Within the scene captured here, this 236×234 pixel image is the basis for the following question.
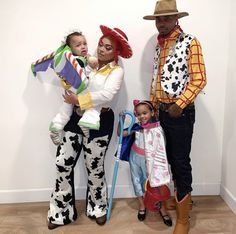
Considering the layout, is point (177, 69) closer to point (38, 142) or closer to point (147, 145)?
point (147, 145)

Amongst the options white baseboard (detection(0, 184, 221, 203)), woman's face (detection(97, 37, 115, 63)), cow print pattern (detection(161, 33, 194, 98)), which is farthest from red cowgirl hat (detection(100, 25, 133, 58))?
white baseboard (detection(0, 184, 221, 203))

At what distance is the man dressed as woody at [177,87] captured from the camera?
203 cm

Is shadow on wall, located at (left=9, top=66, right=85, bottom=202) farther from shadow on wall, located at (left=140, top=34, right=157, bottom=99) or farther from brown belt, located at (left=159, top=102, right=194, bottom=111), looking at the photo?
brown belt, located at (left=159, top=102, right=194, bottom=111)

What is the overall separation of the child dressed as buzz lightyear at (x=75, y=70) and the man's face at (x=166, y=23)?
0.49 metres

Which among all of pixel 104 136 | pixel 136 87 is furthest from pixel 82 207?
pixel 136 87

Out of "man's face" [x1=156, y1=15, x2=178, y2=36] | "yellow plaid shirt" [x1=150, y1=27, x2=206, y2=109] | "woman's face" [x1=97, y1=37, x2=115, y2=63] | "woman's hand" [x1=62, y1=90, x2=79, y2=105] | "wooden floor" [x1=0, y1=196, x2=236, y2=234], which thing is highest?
"man's face" [x1=156, y1=15, x2=178, y2=36]

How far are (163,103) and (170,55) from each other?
328mm

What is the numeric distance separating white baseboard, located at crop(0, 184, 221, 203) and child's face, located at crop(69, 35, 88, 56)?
1.17 metres

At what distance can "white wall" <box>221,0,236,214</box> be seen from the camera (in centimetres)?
247

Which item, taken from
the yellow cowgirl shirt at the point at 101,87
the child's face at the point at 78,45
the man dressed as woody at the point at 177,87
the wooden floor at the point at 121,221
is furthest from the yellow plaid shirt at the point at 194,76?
the wooden floor at the point at 121,221

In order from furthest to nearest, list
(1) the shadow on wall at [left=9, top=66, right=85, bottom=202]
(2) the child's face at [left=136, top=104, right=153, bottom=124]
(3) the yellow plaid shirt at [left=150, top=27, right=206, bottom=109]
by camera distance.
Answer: (1) the shadow on wall at [left=9, top=66, right=85, bottom=202]
(2) the child's face at [left=136, top=104, right=153, bottom=124]
(3) the yellow plaid shirt at [left=150, top=27, right=206, bottom=109]

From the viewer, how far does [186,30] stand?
2.48 meters

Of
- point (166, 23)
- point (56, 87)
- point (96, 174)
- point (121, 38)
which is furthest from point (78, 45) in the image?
point (96, 174)

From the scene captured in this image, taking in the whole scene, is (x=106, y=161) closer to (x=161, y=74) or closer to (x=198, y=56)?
(x=161, y=74)
